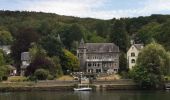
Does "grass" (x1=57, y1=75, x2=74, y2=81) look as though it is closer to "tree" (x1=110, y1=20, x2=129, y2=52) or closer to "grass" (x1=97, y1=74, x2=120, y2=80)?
"grass" (x1=97, y1=74, x2=120, y2=80)

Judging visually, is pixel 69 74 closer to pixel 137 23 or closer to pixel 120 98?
pixel 120 98

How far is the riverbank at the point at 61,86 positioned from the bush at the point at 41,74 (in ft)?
8.41

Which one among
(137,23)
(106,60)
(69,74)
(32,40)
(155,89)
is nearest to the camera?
(155,89)

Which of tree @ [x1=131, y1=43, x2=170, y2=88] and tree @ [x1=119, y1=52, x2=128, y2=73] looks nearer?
tree @ [x1=131, y1=43, x2=170, y2=88]

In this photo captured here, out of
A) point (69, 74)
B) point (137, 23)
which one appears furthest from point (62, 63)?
point (137, 23)

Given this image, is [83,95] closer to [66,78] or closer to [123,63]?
[66,78]

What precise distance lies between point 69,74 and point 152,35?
1316 inches

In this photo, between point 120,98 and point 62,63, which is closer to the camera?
point 120,98

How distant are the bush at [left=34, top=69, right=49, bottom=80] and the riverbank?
2563 mm

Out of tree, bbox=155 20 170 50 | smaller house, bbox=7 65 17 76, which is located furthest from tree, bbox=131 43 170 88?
smaller house, bbox=7 65 17 76

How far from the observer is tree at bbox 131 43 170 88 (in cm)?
8662

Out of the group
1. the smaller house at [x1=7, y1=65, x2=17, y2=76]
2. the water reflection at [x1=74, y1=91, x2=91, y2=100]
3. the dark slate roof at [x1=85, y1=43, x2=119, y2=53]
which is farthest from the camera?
the dark slate roof at [x1=85, y1=43, x2=119, y2=53]

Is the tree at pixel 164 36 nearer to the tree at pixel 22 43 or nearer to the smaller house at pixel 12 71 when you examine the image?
the tree at pixel 22 43

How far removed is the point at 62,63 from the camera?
4075 inches
